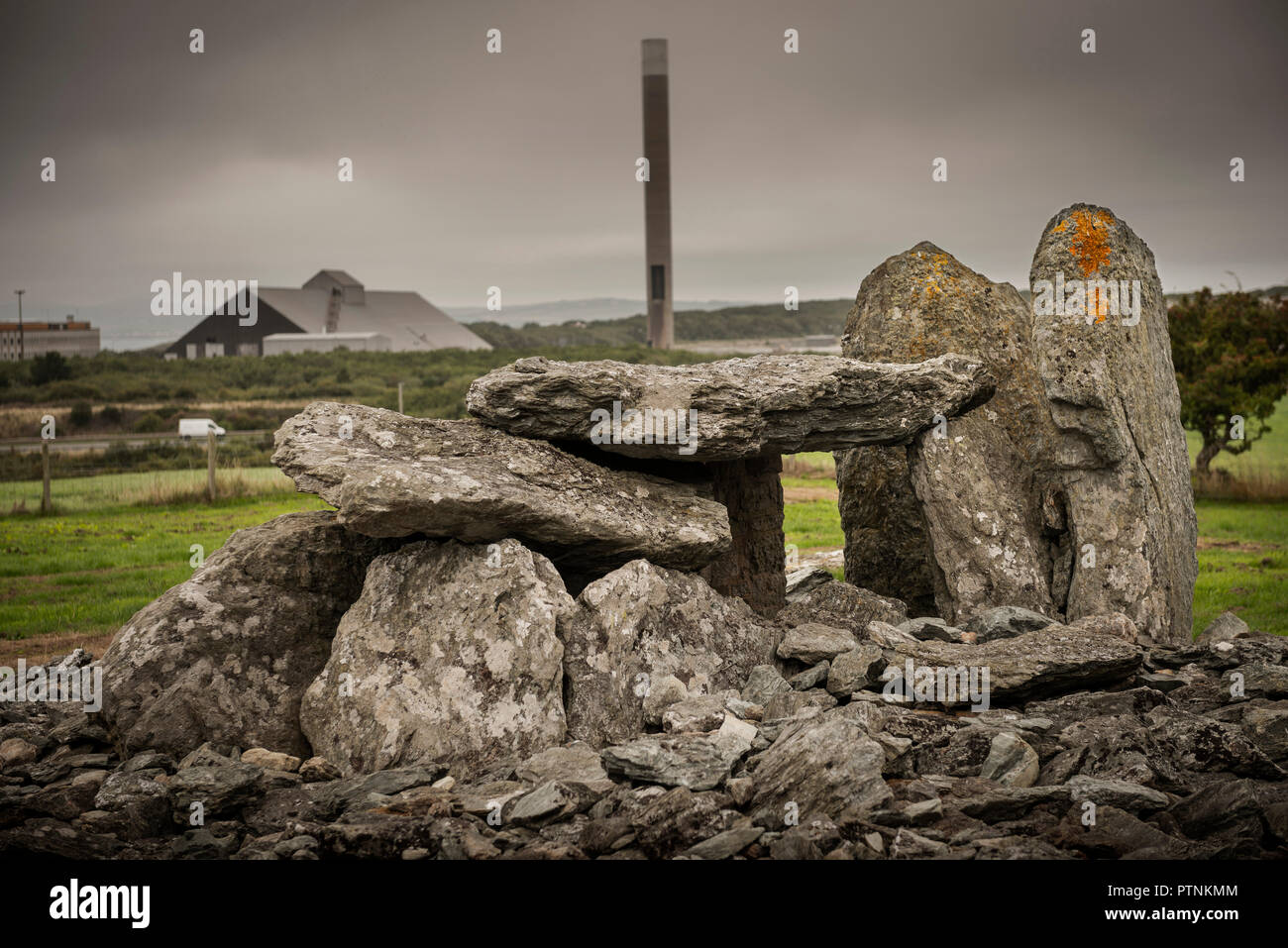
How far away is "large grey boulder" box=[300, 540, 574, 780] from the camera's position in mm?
7094

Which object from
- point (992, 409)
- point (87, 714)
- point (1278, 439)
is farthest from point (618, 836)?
point (1278, 439)

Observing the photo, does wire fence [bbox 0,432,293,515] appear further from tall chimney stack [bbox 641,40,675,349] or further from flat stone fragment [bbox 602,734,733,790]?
tall chimney stack [bbox 641,40,675,349]

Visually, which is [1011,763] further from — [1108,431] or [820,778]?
[1108,431]

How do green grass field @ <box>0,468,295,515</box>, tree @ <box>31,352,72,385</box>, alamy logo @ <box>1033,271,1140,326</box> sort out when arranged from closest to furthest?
alamy logo @ <box>1033,271,1140,326</box>, green grass field @ <box>0,468,295,515</box>, tree @ <box>31,352,72,385</box>

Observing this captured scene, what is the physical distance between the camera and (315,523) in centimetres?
878

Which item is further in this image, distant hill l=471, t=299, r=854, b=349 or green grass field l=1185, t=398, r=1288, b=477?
distant hill l=471, t=299, r=854, b=349

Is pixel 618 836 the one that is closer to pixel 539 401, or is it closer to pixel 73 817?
pixel 73 817

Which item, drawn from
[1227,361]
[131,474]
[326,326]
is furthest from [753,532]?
[326,326]

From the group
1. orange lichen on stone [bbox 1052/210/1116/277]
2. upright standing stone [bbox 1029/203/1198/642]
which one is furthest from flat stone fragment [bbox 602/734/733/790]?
orange lichen on stone [bbox 1052/210/1116/277]

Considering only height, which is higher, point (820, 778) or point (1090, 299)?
point (1090, 299)

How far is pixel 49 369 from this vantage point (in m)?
50.9

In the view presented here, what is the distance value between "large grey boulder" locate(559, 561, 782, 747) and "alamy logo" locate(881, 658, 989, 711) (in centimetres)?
122

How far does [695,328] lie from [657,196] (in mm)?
34696
